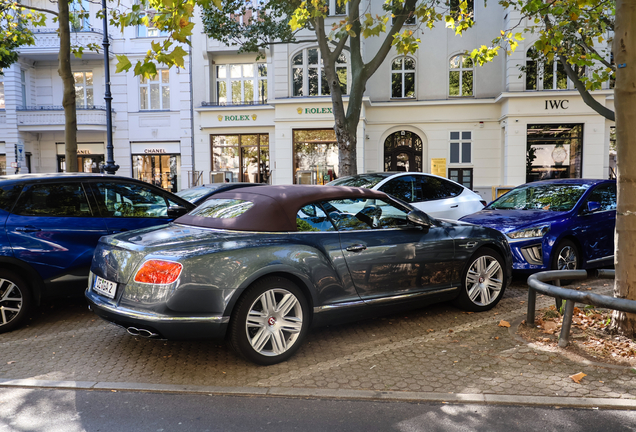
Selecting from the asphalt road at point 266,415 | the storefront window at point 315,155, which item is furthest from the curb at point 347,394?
the storefront window at point 315,155

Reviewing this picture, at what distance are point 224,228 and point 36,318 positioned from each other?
2954mm

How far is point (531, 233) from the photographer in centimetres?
720

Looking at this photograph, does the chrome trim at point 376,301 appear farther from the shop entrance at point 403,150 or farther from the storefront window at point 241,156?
the storefront window at point 241,156

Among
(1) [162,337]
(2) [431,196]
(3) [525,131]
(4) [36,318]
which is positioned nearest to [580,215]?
(2) [431,196]

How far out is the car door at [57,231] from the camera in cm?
530

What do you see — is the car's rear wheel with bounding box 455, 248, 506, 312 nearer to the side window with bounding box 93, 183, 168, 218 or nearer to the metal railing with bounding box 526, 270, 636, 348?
the metal railing with bounding box 526, 270, 636, 348

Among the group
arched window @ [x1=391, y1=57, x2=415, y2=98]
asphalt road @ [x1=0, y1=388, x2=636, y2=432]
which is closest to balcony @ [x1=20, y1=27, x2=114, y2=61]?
arched window @ [x1=391, y1=57, x2=415, y2=98]

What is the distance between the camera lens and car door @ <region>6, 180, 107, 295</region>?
5305mm

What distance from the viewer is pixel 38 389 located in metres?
3.90

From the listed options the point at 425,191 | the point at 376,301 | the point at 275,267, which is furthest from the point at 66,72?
the point at 376,301

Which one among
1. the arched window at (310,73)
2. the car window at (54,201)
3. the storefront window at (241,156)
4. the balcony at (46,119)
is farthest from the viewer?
the balcony at (46,119)

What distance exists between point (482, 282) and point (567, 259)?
224cm

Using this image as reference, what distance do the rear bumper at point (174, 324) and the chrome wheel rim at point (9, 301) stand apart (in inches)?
74.4

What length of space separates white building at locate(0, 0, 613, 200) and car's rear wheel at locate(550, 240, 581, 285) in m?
13.8
